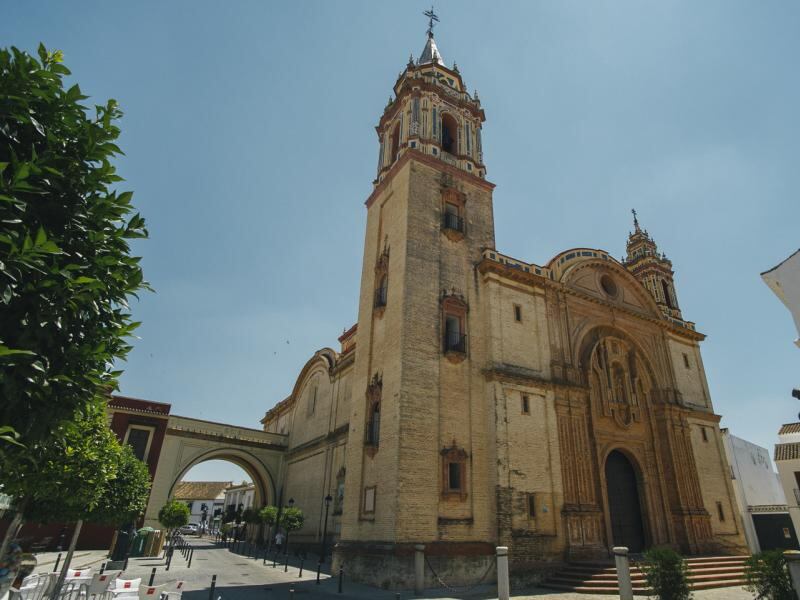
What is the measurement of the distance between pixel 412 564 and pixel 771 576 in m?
9.60

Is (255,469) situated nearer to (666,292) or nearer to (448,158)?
(448,158)

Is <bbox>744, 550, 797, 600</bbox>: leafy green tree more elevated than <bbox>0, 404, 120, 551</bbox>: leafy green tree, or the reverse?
<bbox>0, 404, 120, 551</bbox>: leafy green tree

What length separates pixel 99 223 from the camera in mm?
5961

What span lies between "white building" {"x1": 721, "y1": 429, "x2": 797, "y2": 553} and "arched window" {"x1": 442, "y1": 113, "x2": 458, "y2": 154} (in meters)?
26.7

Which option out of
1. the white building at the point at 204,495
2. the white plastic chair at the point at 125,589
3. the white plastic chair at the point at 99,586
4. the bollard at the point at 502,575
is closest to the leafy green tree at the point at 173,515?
the white plastic chair at the point at 125,589

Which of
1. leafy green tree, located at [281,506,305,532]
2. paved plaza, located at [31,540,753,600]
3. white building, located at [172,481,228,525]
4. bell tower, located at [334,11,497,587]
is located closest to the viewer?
paved plaza, located at [31,540,753,600]

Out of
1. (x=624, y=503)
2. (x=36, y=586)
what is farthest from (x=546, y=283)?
(x=36, y=586)

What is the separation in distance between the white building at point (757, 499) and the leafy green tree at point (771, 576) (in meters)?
25.0

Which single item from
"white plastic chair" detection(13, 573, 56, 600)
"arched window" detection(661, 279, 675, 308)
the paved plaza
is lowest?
the paved plaza

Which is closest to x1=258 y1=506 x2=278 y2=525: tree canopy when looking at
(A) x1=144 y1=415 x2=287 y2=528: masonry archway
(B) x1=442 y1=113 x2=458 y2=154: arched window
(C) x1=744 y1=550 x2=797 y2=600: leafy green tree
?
(A) x1=144 y1=415 x2=287 y2=528: masonry archway

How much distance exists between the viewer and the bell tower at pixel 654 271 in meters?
31.4

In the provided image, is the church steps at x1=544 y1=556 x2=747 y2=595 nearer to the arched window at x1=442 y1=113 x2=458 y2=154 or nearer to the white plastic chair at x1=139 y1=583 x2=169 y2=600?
the white plastic chair at x1=139 y1=583 x2=169 y2=600

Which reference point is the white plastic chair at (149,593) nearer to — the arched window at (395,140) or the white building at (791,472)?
the arched window at (395,140)

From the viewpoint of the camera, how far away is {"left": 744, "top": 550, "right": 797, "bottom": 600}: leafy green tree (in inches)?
419
